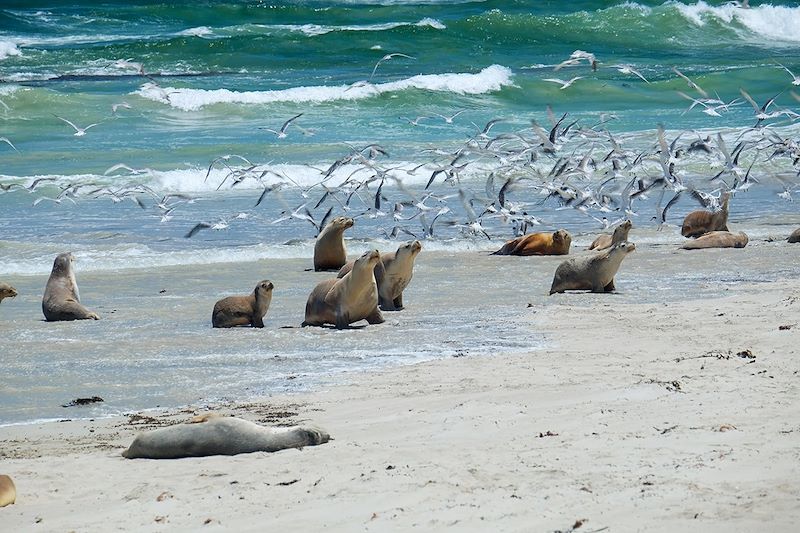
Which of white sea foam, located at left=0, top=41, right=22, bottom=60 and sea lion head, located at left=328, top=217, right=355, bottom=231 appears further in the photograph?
white sea foam, located at left=0, top=41, right=22, bottom=60

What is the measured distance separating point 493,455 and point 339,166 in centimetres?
1209

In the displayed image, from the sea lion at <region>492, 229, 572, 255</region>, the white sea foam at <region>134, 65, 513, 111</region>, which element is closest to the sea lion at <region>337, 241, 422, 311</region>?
the sea lion at <region>492, 229, 572, 255</region>

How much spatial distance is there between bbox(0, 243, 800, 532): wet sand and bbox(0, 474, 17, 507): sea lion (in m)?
0.04

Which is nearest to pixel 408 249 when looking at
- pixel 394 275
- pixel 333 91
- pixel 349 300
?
pixel 394 275

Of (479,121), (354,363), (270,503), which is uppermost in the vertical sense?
(270,503)

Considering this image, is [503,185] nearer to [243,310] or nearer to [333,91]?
[243,310]

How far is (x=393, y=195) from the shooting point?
19.5m

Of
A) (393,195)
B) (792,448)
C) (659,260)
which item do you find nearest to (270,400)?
(792,448)

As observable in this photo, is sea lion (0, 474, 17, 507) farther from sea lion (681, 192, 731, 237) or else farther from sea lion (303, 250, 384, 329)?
sea lion (681, 192, 731, 237)

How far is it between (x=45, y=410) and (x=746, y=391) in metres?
3.84

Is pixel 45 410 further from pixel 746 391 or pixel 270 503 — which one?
pixel 746 391

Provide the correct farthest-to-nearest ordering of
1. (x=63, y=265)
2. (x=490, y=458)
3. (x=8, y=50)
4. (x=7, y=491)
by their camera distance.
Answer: (x=8, y=50) → (x=63, y=265) → (x=490, y=458) → (x=7, y=491)

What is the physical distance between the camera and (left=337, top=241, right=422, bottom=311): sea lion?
1098 centimetres

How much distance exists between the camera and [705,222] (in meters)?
15.6
